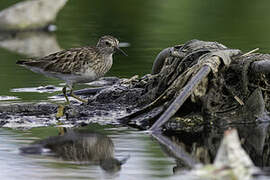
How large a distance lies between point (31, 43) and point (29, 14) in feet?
7.79

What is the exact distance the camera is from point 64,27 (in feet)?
76.8

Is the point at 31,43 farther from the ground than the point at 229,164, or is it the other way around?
the point at 31,43

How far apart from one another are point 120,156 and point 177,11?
17.0m

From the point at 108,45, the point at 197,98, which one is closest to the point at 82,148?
the point at 197,98

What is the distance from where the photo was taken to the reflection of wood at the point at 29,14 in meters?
22.2

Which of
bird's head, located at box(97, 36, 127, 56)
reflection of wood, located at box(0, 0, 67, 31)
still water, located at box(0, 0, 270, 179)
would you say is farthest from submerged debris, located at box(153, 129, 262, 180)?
reflection of wood, located at box(0, 0, 67, 31)

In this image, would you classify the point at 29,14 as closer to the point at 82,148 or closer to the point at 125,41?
the point at 125,41

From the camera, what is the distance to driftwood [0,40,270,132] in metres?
9.88

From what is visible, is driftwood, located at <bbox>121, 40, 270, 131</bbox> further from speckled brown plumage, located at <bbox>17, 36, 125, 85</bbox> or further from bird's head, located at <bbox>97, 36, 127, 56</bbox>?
bird's head, located at <bbox>97, 36, 127, 56</bbox>

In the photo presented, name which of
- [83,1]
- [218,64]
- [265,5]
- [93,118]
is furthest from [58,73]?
[83,1]

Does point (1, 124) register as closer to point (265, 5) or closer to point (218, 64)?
point (218, 64)

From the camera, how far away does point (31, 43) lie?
20250 millimetres

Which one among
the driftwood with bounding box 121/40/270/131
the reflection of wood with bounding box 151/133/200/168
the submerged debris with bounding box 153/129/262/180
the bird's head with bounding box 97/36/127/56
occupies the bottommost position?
the reflection of wood with bounding box 151/133/200/168

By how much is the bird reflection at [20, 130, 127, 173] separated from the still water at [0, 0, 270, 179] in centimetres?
10
